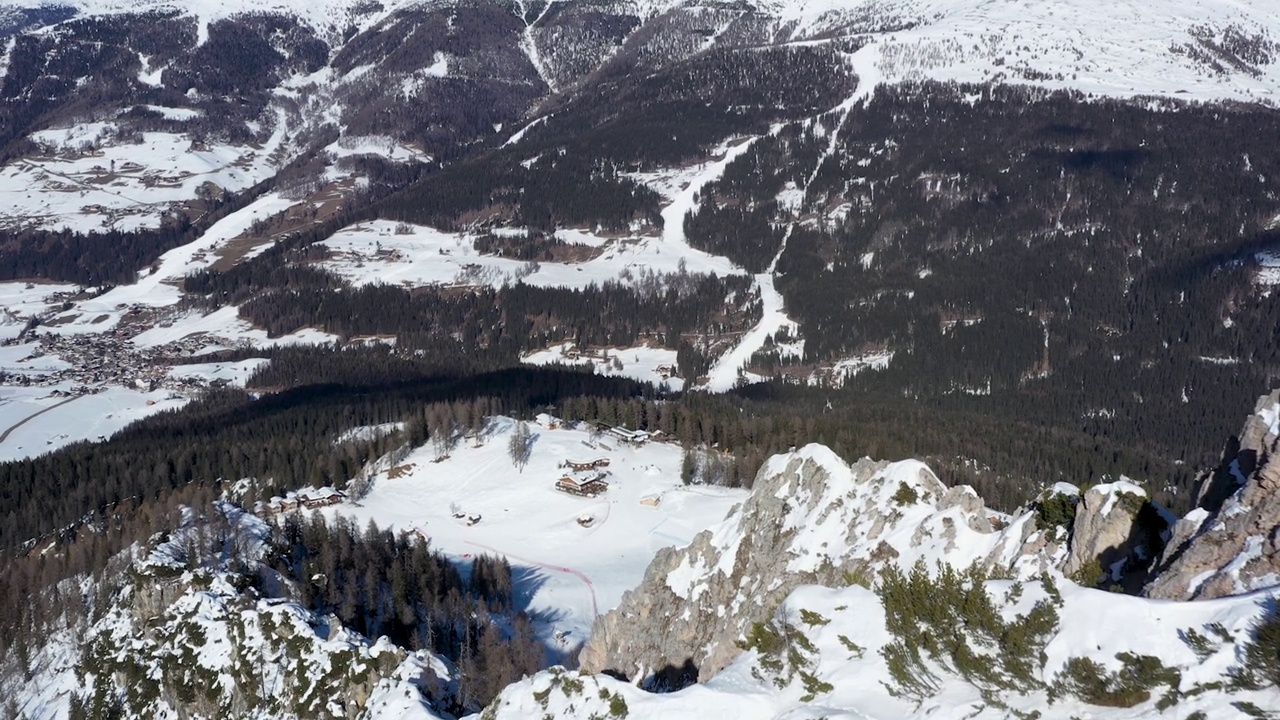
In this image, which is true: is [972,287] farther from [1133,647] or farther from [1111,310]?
[1133,647]

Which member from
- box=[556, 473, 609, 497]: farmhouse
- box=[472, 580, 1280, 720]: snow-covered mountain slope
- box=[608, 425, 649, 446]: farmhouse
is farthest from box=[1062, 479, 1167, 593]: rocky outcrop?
box=[608, 425, 649, 446]: farmhouse

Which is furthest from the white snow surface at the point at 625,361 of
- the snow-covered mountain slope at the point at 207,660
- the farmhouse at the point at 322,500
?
the snow-covered mountain slope at the point at 207,660

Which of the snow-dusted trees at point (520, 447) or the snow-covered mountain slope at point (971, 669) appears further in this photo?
the snow-dusted trees at point (520, 447)

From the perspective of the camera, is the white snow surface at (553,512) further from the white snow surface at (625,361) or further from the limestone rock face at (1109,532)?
the white snow surface at (625,361)

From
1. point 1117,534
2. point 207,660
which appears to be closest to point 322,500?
point 207,660

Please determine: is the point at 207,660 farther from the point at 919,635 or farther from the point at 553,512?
the point at 919,635

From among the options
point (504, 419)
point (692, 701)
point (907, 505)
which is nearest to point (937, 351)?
point (504, 419)
